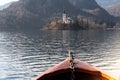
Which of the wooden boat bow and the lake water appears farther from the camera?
the lake water

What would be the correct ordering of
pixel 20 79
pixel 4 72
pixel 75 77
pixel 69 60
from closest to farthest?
pixel 75 77 < pixel 69 60 < pixel 20 79 < pixel 4 72

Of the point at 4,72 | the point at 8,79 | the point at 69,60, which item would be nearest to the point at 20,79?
the point at 8,79

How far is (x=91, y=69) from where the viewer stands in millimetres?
18812

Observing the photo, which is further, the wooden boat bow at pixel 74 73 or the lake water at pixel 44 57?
the lake water at pixel 44 57

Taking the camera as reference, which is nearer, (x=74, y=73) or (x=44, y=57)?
(x=74, y=73)

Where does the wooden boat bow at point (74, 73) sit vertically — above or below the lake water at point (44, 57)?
above

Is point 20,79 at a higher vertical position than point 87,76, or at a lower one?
lower

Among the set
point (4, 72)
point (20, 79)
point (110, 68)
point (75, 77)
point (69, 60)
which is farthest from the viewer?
point (110, 68)

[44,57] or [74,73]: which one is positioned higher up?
[74,73]

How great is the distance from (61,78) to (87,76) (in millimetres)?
1526

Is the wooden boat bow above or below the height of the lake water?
above

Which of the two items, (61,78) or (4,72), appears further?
(4,72)

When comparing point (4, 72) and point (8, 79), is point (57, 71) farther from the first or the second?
point (4, 72)

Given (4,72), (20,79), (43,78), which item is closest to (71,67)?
(43,78)
